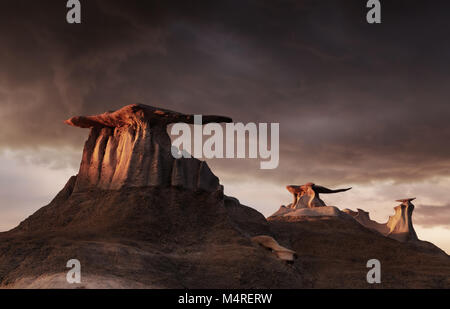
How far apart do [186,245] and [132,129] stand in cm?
1147

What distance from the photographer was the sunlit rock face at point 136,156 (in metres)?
36.5

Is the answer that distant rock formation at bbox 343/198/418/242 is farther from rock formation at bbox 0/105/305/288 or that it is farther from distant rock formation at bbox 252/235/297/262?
distant rock formation at bbox 252/235/297/262

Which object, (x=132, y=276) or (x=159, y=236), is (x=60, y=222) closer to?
(x=159, y=236)

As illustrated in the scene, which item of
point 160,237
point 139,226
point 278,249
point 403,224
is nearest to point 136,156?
point 139,226

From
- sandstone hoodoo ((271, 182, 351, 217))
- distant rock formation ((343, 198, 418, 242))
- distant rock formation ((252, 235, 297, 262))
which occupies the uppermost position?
sandstone hoodoo ((271, 182, 351, 217))

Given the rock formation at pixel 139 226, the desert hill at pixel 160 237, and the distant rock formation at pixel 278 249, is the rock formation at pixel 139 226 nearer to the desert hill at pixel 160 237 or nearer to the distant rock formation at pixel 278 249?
the desert hill at pixel 160 237

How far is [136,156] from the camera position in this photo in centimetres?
3684

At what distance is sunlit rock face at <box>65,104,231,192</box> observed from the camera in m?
36.5

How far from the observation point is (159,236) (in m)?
31.8

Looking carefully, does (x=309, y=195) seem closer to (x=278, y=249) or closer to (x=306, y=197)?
(x=306, y=197)

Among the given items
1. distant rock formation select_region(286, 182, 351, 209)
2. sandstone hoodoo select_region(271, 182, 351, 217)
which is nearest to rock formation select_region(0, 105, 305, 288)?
sandstone hoodoo select_region(271, 182, 351, 217)

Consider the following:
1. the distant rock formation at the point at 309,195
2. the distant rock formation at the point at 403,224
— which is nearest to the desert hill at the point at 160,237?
the distant rock formation at the point at 309,195

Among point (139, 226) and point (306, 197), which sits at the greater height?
point (306, 197)
